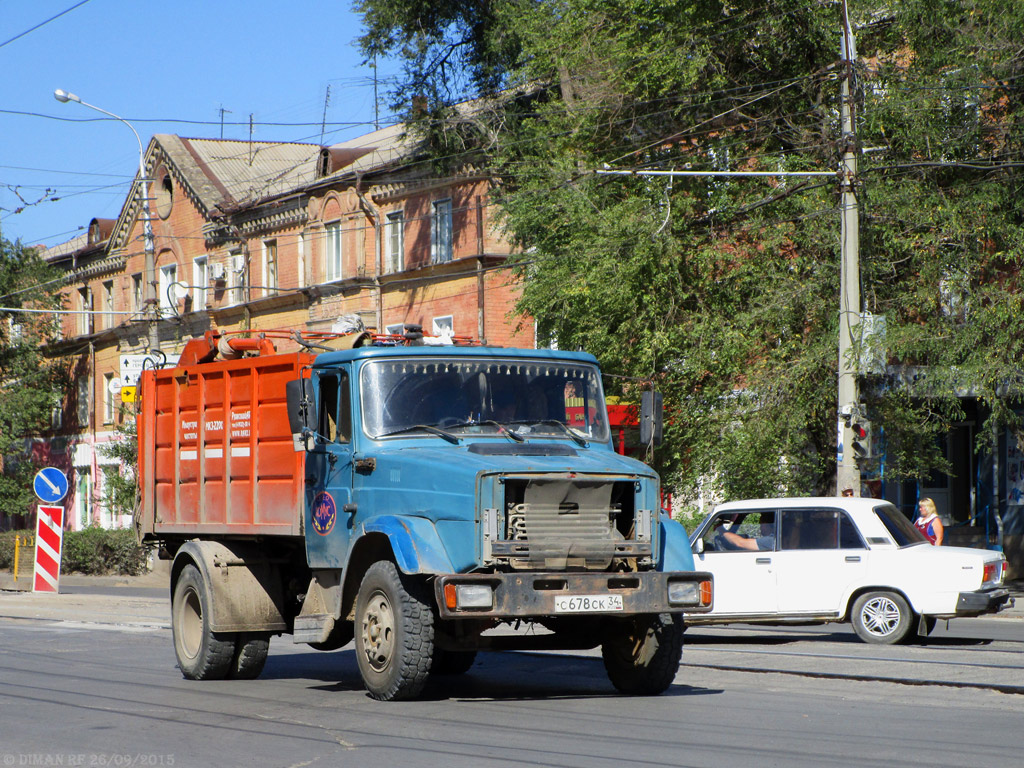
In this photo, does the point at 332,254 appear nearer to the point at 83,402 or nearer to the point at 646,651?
the point at 83,402

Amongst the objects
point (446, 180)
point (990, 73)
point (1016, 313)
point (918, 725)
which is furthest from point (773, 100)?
point (918, 725)

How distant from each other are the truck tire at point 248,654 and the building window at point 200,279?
124 ft

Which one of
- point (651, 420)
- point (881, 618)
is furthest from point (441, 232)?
point (651, 420)

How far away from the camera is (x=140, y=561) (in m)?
35.6

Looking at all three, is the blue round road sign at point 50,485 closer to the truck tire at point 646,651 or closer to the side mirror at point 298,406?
the side mirror at point 298,406

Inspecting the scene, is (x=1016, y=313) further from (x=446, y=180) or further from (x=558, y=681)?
(x=446, y=180)

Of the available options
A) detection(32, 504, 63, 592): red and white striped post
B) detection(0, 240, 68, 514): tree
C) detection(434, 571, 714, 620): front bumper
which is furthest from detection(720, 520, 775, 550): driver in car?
detection(0, 240, 68, 514): tree

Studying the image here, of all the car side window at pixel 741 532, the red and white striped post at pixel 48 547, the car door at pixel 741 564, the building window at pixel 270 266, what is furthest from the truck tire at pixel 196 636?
the building window at pixel 270 266

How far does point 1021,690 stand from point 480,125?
2750 centimetres

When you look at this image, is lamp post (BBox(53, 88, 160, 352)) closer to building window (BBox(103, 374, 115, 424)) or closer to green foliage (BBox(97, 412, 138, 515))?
green foliage (BBox(97, 412, 138, 515))

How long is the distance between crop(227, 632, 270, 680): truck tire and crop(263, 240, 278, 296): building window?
33.9 metres

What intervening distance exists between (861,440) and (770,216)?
4805 mm

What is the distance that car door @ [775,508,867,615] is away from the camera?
14875 millimetres

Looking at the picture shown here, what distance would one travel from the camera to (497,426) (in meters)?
10.5
